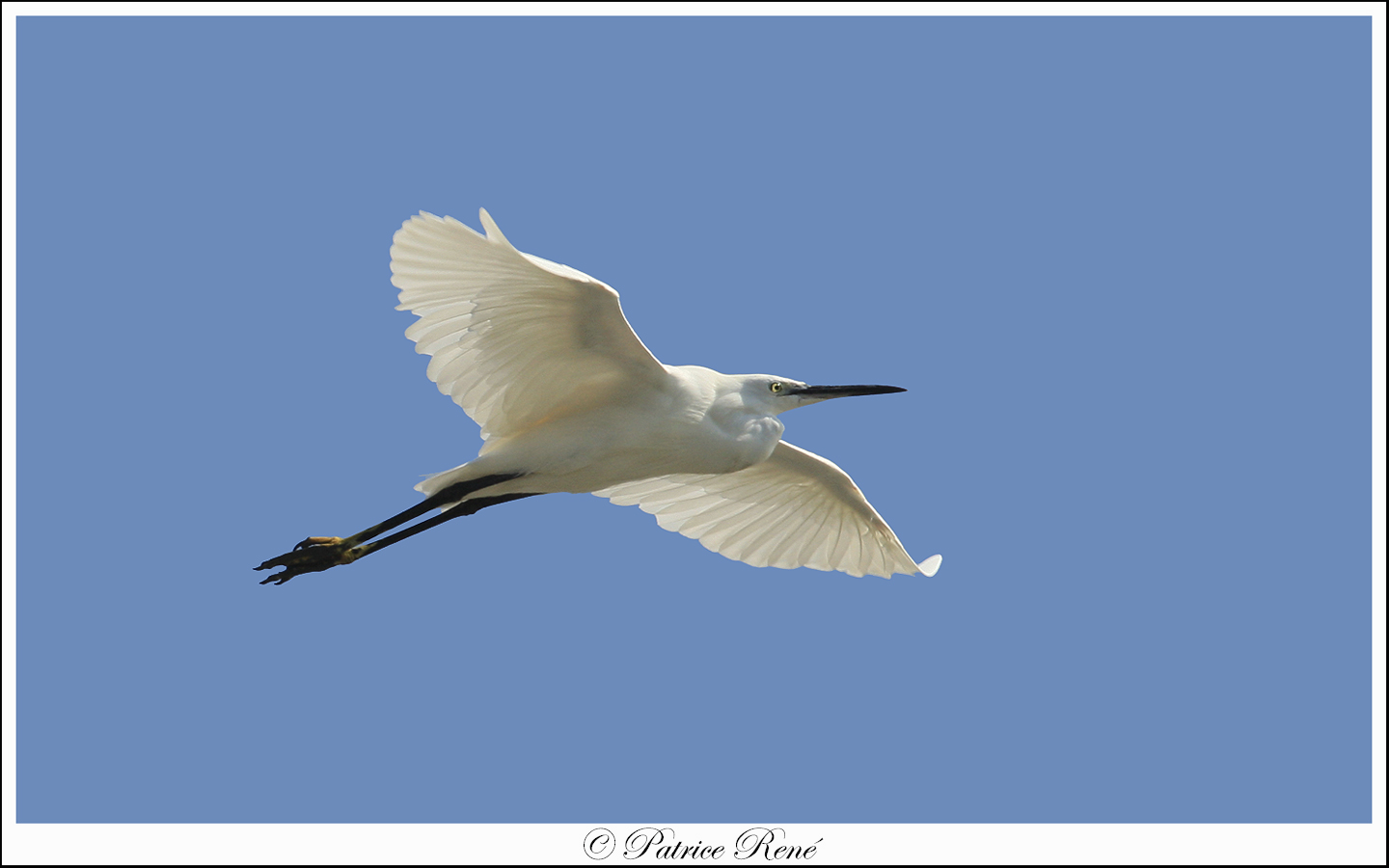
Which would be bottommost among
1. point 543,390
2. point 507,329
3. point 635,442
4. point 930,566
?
point 930,566

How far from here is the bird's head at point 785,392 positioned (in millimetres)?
8069

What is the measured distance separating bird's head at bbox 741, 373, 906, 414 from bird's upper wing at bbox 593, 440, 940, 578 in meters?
0.72

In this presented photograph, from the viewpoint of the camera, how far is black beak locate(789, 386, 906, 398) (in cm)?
836

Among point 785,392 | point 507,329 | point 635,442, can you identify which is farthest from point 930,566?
point 507,329

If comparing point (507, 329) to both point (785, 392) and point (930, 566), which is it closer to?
point (785, 392)

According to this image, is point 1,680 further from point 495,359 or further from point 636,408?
point 636,408

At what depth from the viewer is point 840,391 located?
847 cm

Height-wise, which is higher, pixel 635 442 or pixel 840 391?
pixel 840 391

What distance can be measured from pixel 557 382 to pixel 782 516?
2457 millimetres

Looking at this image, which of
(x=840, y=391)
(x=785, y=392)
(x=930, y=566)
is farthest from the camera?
(x=930, y=566)

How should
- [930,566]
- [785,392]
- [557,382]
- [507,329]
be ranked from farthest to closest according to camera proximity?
[930,566] → [785,392] → [557,382] → [507,329]

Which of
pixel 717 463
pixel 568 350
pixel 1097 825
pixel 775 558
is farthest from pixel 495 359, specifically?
pixel 1097 825

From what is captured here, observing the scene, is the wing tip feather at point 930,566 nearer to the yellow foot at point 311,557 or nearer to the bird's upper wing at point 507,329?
the bird's upper wing at point 507,329

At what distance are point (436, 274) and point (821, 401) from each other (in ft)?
8.64
